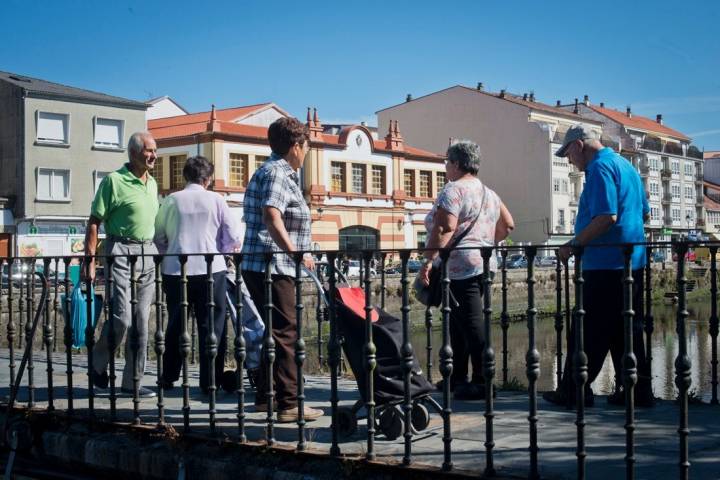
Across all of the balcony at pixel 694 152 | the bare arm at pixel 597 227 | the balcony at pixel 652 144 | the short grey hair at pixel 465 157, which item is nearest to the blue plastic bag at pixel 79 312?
the short grey hair at pixel 465 157

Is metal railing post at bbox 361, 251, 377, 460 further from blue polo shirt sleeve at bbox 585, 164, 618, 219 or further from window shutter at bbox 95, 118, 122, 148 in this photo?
window shutter at bbox 95, 118, 122, 148

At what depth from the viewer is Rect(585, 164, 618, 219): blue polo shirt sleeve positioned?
5.29 metres

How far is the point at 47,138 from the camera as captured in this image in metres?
40.4

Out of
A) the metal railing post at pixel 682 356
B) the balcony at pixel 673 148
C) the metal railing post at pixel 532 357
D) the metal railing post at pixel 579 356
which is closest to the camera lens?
the metal railing post at pixel 682 356

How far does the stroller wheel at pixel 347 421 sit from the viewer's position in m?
4.70

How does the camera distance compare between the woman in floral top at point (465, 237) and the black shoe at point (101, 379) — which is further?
the black shoe at point (101, 379)

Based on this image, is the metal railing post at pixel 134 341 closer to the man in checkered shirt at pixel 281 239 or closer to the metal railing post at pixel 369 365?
the man in checkered shirt at pixel 281 239

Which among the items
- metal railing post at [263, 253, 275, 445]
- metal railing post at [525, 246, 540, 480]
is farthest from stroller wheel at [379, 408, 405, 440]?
metal railing post at [525, 246, 540, 480]

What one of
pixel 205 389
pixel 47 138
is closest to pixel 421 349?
pixel 205 389

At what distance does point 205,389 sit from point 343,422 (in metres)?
2.04

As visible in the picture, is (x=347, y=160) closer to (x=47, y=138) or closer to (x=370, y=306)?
(x=47, y=138)

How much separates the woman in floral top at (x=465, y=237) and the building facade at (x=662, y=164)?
7188 cm

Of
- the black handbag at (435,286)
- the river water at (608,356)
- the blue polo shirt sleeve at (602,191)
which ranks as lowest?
the river water at (608,356)

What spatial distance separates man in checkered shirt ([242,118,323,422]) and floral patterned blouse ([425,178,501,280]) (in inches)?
Answer: 39.7
